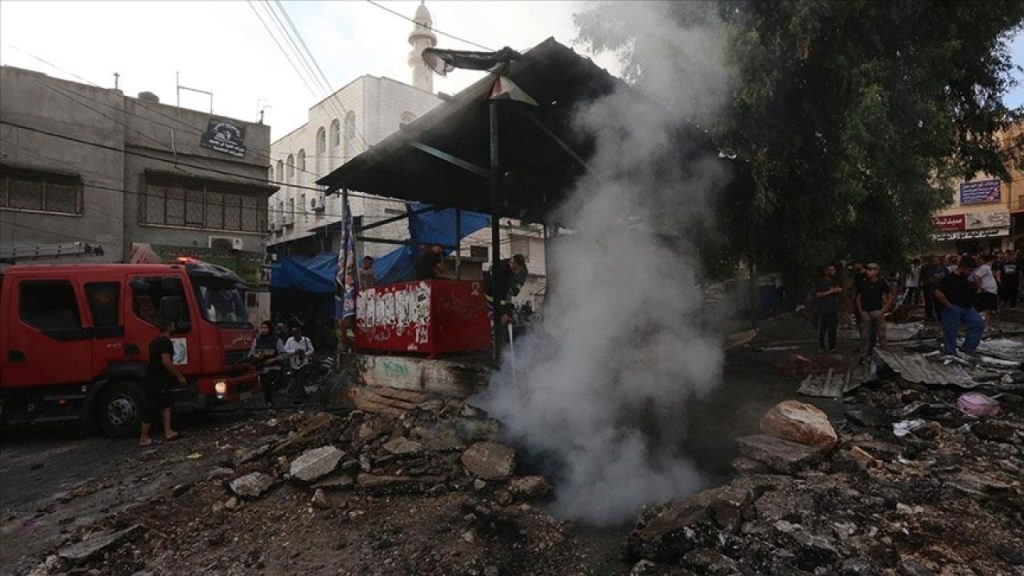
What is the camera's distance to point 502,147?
6.63 metres

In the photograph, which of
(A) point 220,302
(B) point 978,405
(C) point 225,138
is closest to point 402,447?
(A) point 220,302

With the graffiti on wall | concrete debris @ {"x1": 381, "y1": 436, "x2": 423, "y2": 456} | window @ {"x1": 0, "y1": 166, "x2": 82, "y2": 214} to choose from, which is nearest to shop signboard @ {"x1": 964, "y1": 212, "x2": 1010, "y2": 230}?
the graffiti on wall

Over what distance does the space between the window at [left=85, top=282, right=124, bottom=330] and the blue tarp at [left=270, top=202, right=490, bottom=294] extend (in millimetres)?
3957

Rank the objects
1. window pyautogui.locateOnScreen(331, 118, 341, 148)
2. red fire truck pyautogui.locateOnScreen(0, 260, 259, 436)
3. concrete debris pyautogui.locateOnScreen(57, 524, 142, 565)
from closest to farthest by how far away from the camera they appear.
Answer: concrete debris pyautogui.locateOnScreen(57, 524, 142, 565), red fire truck pyautogui.locateOnScreen(0, 260, 259, 436), window pyautogui.locateOnScreen(331, 118, 341, 148)

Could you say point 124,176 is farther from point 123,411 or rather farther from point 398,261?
point 123,411

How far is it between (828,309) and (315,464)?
751cm

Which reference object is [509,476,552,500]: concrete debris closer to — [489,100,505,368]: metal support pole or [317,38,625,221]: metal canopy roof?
[489,100,505,368]: metal support pole

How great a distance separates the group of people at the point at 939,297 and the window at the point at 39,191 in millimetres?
16877

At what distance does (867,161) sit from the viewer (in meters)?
7.54

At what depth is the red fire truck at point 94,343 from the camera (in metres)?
6.88

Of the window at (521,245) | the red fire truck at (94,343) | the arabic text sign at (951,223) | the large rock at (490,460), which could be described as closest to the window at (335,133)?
the window at (521,245)

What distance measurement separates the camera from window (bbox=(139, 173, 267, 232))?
48.9 feet

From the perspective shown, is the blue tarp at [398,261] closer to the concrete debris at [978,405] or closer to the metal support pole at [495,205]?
the metal support pole at [495,205]

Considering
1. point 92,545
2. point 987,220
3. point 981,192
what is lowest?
point 92,545
